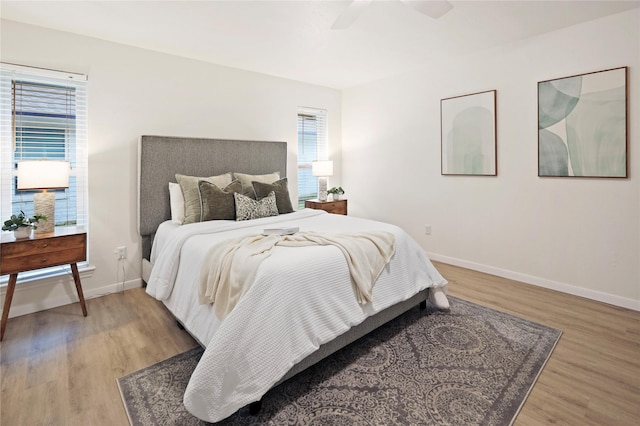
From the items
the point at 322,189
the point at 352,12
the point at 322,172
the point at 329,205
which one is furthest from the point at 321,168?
the point at 352,12

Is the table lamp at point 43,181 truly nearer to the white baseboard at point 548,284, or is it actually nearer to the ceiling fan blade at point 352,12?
the ceiling fan blade at point 352,12

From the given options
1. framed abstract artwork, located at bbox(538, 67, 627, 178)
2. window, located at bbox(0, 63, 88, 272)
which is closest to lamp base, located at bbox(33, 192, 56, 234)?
window, located at bbox(0, 63, 88, 272)

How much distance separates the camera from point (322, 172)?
462 cm

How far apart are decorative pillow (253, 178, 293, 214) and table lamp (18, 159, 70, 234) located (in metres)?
1.60

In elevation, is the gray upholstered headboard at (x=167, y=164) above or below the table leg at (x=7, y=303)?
above

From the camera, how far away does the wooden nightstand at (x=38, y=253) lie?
7.72 ft

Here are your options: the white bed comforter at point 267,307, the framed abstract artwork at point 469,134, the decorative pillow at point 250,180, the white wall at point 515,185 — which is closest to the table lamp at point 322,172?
the white wall at point 515,185

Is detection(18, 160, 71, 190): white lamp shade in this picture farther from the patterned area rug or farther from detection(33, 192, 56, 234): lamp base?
the patterned area rug

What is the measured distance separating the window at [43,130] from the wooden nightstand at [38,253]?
1.20 feet

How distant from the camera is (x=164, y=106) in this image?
344 cm

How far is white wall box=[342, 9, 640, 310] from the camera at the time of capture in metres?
2.80

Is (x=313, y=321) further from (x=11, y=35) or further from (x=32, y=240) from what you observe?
(x=11, y=35)

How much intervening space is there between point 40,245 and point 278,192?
202 cm

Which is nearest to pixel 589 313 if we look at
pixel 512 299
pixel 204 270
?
pixel 512 299
